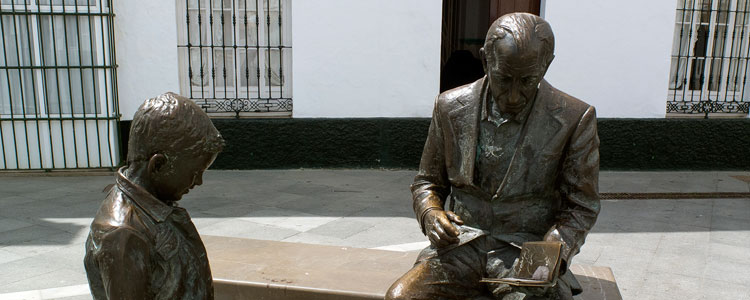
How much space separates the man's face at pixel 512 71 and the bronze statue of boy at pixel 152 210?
3.66ft

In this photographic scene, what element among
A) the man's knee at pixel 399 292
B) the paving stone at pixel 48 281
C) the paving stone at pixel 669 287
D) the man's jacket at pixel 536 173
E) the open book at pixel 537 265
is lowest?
the paving stone at pixel 669 287

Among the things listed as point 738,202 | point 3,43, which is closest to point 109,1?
point 3,43

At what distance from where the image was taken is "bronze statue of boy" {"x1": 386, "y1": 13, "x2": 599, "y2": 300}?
8.08 ft

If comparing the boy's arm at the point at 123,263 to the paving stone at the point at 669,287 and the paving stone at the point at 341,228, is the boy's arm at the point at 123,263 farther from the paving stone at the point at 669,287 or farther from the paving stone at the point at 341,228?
the paving stone at the point at 341,228

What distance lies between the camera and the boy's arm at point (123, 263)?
1499 millimetres

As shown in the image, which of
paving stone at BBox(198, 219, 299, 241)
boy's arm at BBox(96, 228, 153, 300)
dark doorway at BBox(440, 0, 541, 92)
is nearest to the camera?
boy's arm at BBox(96, 228, 153, 300)

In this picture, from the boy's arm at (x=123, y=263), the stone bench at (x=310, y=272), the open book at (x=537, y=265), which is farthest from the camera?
the stone bench at (x=310, y=272)

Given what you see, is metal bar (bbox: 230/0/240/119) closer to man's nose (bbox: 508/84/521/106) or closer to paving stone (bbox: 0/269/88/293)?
paving stone (bbox: 0/269/88/293)

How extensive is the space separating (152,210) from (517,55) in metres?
1.36

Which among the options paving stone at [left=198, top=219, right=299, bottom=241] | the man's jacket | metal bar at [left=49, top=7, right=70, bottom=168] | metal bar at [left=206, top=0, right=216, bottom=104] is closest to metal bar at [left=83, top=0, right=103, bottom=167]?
metal bar at [left=49, top=7, right=70, bottom=168]

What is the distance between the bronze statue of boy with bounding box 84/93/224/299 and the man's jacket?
122cm

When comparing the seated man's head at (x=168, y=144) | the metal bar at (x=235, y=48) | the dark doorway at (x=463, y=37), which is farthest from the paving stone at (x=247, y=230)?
the dark doorway at (x=463, y=37)

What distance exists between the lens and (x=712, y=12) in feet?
26.6

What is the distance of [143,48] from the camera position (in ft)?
24.0
